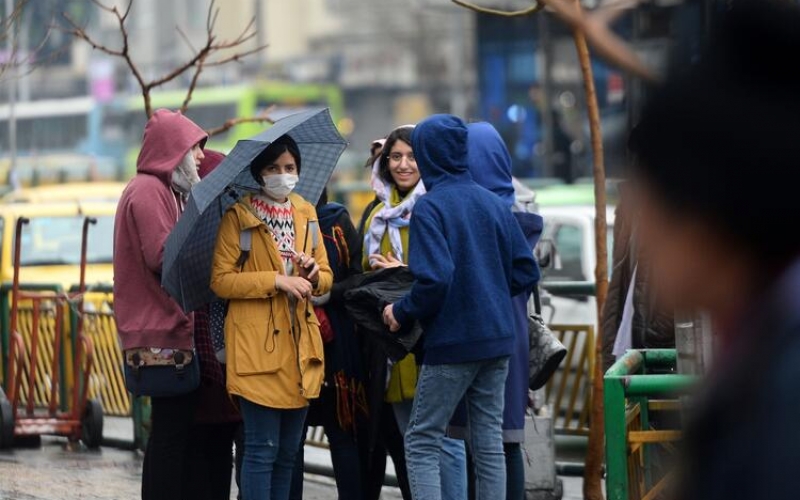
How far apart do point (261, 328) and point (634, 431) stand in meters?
1.79

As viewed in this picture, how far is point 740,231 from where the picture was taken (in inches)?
67.2

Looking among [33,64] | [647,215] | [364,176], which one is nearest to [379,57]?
[364,176]

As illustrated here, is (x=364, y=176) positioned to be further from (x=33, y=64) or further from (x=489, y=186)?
(x=489, y=186)

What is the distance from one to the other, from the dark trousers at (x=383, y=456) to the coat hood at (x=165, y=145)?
4.70ft

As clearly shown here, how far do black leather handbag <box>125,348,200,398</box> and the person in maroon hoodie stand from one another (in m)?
0.03

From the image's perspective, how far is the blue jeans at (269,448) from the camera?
19.5 ft

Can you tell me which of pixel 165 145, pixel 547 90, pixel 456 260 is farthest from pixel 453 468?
pixel 547 90

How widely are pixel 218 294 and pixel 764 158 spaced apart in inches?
Answer: 172

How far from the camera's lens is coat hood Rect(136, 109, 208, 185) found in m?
6.16

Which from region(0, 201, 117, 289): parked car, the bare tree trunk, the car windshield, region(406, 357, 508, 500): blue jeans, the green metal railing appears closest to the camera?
the green metal railing

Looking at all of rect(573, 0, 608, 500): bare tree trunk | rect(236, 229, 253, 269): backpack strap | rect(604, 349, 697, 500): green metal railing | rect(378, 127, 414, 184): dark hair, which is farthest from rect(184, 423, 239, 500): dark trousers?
rect(604, 349, 697, 500): green metal railing

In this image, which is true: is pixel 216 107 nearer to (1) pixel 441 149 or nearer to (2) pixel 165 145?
(2) pixel 165 145

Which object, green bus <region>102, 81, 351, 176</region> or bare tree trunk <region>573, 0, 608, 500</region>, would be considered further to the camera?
green bus <region>102, 81, 351, 176</region>

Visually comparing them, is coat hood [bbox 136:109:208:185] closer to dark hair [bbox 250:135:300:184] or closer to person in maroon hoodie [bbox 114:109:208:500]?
person in maroon hoodie [bbox 114:109:208:500]
